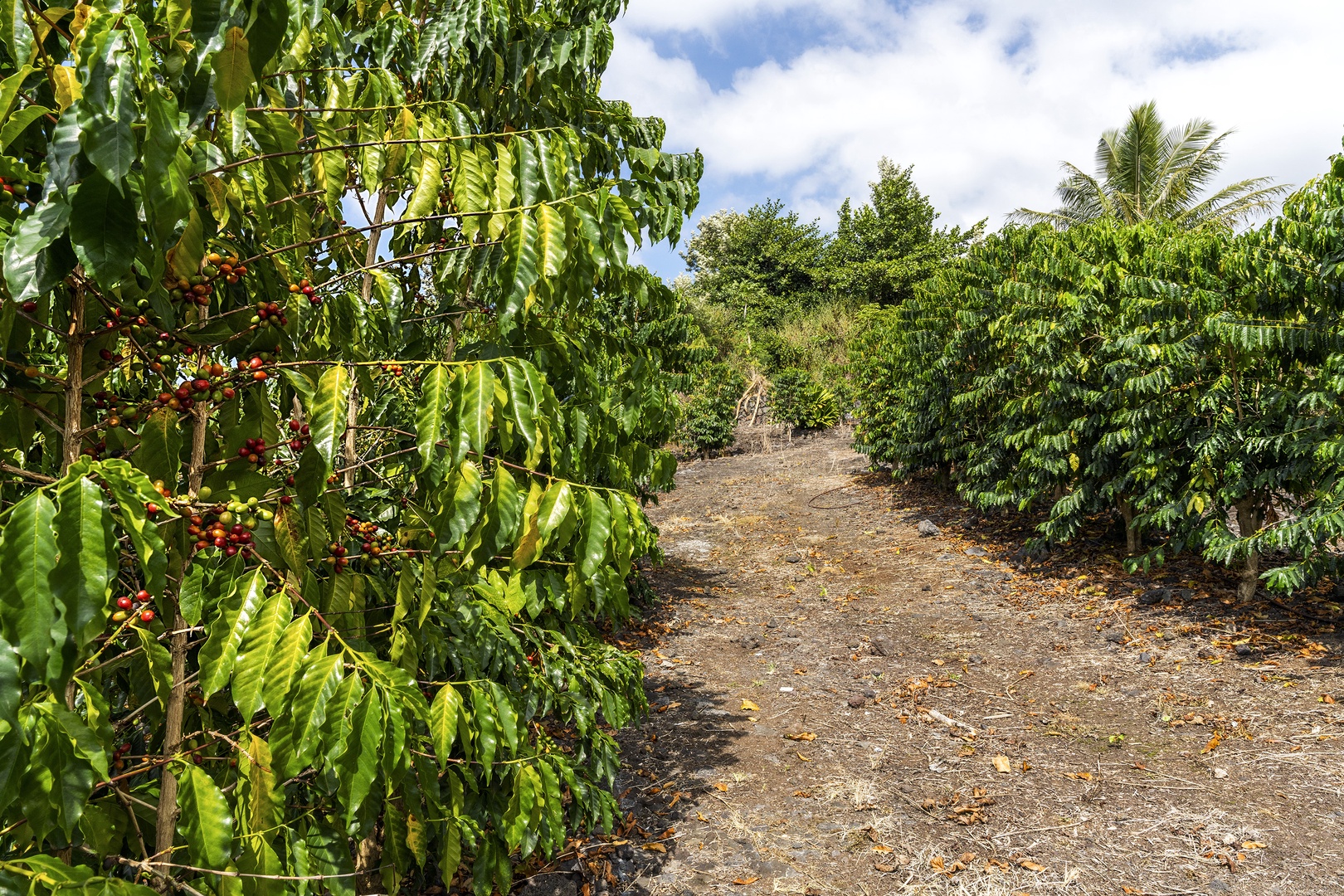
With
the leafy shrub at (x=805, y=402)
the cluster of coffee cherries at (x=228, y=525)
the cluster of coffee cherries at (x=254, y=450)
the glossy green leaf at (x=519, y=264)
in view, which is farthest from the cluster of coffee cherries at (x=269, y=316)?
the leafy shrub at (x=805, y=402)

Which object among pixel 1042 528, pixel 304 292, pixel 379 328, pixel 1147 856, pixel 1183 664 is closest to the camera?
pixel 304 292

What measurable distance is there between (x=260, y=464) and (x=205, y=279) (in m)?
0.47

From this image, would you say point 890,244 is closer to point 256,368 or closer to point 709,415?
point 709,415

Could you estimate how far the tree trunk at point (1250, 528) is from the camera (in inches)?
246

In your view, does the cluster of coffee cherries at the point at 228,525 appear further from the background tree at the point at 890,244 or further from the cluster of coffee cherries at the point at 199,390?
the background tree at the point at 890,244

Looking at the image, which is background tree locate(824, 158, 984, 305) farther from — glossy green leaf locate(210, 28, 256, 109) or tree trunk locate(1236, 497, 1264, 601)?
glossy green leaf locate(210, 28, 256, 109)

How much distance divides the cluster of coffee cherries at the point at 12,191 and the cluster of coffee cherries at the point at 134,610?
2.64 feet

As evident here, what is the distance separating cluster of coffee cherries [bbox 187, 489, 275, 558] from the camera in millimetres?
1584

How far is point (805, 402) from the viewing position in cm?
2122

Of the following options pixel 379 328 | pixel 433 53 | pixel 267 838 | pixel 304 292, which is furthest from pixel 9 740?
pixel 433 53

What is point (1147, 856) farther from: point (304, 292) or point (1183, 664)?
point (304, 292)

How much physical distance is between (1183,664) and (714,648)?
388 cm

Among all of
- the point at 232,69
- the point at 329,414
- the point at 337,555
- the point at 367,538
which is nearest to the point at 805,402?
the point at 367,538

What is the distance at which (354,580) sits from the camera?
205 cm
